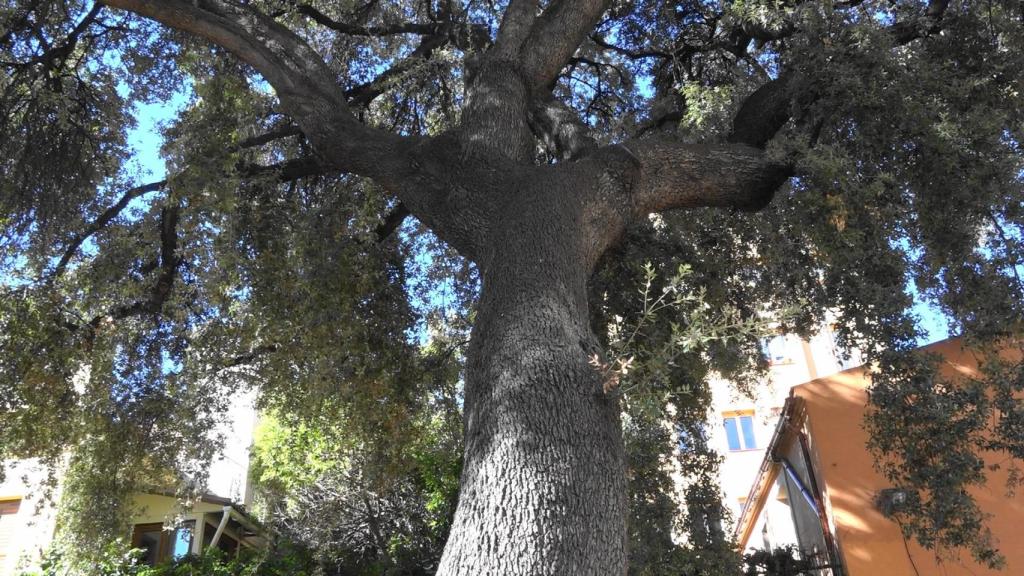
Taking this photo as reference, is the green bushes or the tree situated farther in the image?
the green bushes

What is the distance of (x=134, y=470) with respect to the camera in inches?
297

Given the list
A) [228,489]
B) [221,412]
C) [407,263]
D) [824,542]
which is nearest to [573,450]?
[407,263]

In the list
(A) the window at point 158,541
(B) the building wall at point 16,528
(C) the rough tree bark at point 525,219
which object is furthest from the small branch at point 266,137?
(A) the window at point 158,541

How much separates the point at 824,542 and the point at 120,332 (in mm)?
9711

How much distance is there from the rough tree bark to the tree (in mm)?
17

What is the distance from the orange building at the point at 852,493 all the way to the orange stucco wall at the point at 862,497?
0.01 metres

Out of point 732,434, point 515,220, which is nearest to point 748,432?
point 732,434

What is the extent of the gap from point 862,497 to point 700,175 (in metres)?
6.74

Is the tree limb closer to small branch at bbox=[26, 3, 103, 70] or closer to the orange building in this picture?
small branch at bbox=[26, 3, 103, 70]

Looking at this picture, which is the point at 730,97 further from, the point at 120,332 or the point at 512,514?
the point at 120,332

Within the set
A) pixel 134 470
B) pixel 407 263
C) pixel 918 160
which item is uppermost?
pixel 407 263

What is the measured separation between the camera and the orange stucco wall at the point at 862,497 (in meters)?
9.09

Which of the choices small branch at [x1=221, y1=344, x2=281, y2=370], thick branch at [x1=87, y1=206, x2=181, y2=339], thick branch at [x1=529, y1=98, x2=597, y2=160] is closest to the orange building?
thick branch at [x1=529, y1=98, x2=597, y2=160]

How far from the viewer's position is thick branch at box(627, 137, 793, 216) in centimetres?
482
